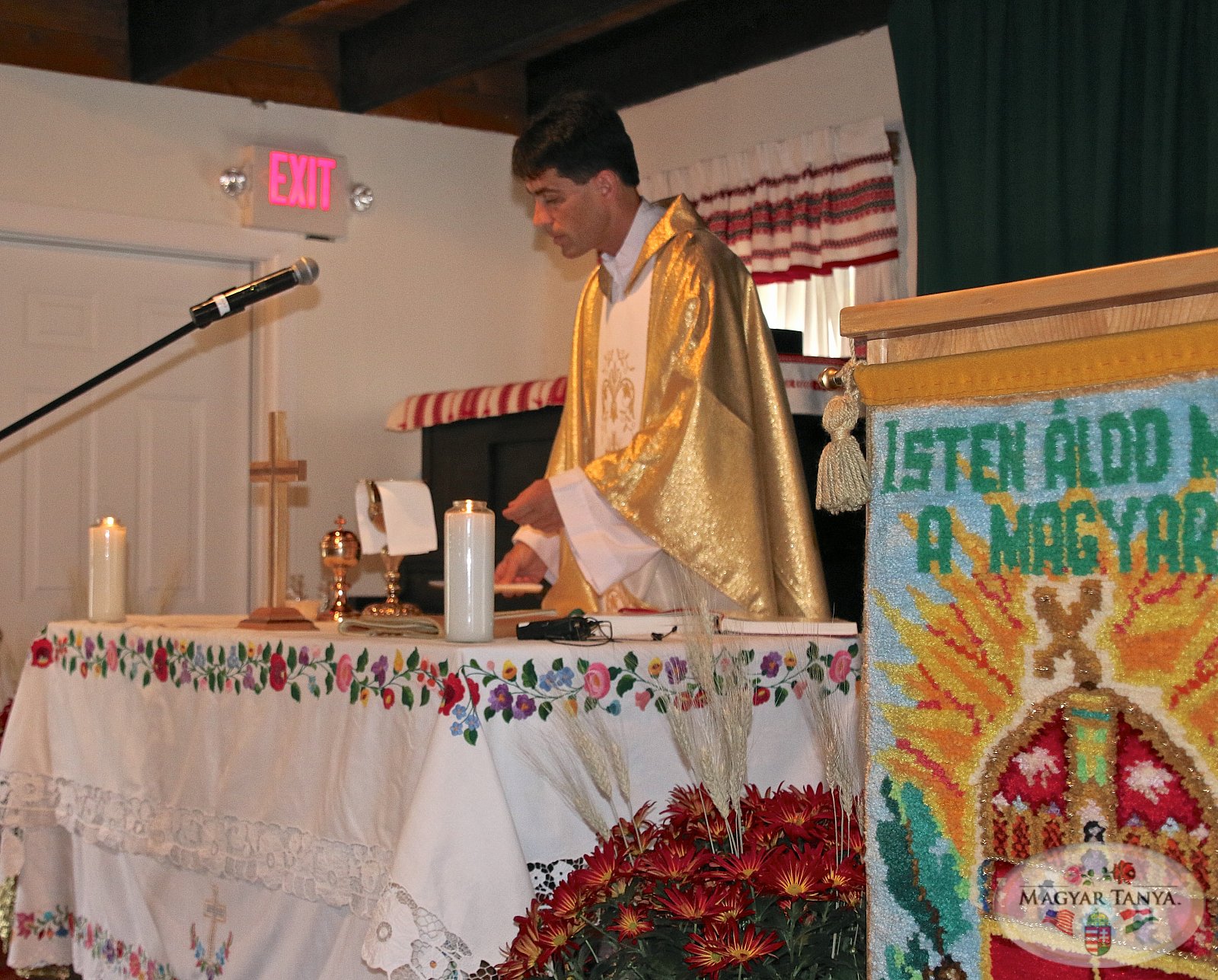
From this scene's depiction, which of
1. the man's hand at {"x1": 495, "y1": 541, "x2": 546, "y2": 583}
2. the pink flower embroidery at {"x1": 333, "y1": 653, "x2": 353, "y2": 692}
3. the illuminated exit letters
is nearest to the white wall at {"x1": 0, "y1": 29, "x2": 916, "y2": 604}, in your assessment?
the illuminated exit letters

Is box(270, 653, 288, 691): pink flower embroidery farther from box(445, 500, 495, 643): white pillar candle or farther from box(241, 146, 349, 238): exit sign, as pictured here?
box(241, 146, 349, 238): exit sign

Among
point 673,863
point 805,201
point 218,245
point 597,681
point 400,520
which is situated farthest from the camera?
point 218,245

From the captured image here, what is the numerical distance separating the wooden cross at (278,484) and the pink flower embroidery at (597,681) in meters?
0.75

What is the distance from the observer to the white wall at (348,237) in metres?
4.86

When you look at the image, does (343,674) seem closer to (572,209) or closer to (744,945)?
(744,945)

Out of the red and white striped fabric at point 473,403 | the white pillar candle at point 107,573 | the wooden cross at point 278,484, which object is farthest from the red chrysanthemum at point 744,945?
the red and white striped fabric at point 473,403

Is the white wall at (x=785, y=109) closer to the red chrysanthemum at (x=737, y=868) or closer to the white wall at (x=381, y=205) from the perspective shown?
the white wall at (x=381, y=205)

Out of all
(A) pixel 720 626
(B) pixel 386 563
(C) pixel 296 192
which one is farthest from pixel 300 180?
(A) pixel 720 626

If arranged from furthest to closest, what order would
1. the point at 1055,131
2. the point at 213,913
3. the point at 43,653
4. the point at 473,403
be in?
1. the point at 473,403
2. the point at 1055,131
3. the point at 43,653
4. the point at 213,913

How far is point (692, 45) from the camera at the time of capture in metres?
5.14

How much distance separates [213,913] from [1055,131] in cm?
283

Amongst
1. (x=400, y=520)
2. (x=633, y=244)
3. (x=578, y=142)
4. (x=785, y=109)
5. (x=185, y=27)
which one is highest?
(x=185, y=27)

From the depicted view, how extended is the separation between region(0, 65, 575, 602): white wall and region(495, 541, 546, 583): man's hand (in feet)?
8.24
